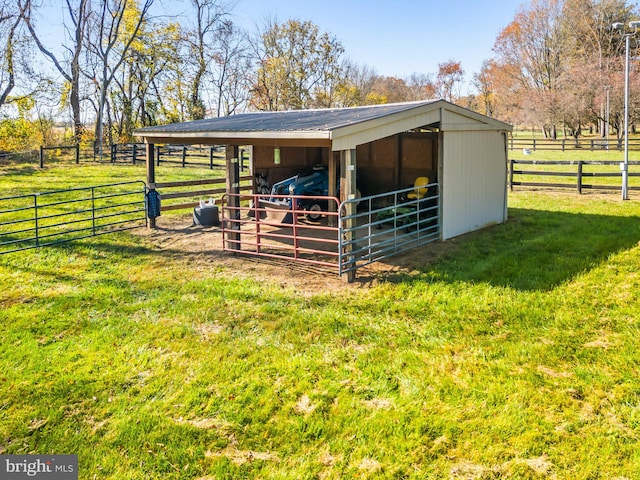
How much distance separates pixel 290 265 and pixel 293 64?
25.4 meters

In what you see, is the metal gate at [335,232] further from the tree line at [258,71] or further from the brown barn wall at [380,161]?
the tree line at [258,71]

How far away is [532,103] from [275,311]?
39808 millimetres

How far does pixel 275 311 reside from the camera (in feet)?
19.1

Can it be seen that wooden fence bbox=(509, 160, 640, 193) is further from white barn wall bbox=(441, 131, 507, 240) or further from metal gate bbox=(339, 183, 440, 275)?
metal gate bbox=(339, 183, 440, 275)

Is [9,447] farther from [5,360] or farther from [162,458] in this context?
[5,360]

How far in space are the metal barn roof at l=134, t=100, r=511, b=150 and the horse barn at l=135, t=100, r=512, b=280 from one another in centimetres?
2

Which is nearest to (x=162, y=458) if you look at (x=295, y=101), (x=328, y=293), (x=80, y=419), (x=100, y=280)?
(x=80, y=419)

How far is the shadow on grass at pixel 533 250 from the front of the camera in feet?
22.4

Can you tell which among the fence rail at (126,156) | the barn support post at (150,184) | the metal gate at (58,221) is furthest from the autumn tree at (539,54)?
the barn support post at (150,184)

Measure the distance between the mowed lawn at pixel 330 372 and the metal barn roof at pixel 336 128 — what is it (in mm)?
2034

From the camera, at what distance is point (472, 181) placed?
9750 millimetres

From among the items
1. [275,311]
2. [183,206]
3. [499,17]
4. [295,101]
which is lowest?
[275,311]

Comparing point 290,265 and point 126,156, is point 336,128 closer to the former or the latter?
point 290,265

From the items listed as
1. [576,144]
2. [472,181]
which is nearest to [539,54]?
[576,144]
